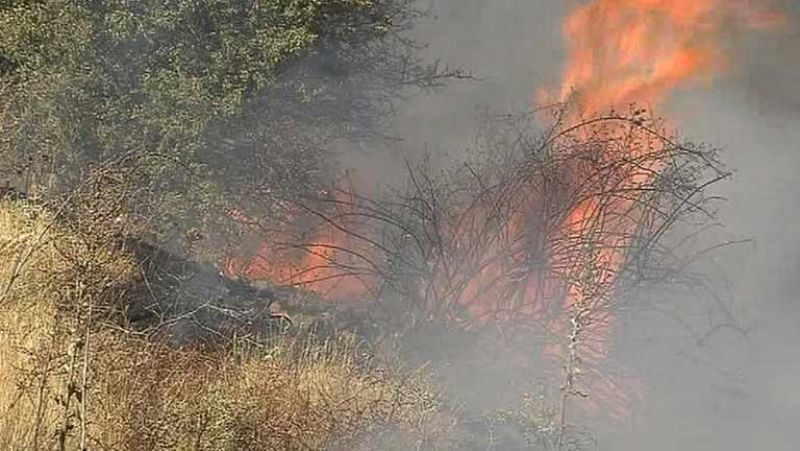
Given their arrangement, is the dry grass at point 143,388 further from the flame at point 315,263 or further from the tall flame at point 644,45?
the tall flame at point 644,45

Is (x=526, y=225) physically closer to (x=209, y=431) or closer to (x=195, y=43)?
(x=195, y=43)

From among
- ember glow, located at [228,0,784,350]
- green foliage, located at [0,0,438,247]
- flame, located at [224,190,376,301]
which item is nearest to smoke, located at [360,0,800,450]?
ember glow, located at [228,0,784,350]

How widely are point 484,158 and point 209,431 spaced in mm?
6012

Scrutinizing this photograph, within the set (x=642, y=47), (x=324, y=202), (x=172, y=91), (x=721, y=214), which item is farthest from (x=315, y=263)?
(x=642, y=47)

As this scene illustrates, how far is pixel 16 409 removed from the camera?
5.26 m

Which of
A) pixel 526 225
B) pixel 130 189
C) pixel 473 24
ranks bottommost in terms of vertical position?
pixel 130 189

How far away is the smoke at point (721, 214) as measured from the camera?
8.82 meters

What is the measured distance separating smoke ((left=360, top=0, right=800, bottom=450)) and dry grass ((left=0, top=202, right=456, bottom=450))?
2.37m

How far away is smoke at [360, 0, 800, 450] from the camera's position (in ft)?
28.9

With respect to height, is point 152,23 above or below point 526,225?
above

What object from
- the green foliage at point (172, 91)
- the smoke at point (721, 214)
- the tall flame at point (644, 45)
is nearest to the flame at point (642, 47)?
the tall flame at point (644, 45)

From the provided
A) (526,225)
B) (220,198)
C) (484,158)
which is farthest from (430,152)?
(220,198)

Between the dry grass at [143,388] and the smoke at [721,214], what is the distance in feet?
7.77

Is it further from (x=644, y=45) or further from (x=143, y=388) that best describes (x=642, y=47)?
(x=143, y=388)
